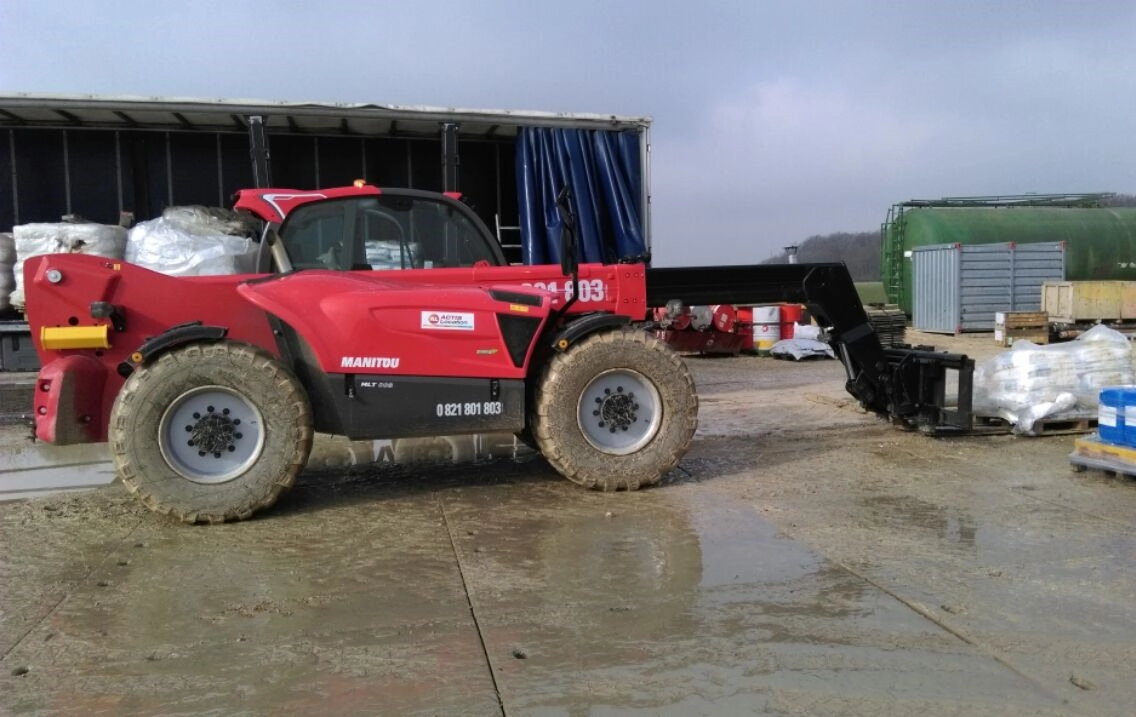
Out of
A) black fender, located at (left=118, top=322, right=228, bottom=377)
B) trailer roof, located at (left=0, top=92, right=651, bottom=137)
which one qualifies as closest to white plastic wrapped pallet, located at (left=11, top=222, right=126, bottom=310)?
trailer roof, located at (left=0, top=92, right=651, bottom=137)

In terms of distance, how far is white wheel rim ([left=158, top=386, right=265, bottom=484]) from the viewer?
528cm

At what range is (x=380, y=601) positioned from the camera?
13.3ft

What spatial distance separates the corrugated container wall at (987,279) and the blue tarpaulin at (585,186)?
15.6 meters

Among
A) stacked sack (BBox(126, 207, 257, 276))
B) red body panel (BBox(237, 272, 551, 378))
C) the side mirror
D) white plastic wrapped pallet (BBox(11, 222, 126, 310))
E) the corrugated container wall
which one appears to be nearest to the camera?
red body panel (BBox(237, 272, 551, 378))

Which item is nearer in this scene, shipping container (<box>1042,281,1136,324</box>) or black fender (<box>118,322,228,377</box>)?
black fender (<box>118,322,228,377</box>)

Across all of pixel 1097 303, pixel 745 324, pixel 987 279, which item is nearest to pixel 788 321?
pixel 745 324

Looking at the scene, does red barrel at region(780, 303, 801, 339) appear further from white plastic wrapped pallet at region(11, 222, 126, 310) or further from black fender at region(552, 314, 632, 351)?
white plastic wrapped pallet at region(11, 222, 126, 310)

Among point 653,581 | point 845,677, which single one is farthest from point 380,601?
point 845,677

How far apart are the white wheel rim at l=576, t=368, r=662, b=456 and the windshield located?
135 cm

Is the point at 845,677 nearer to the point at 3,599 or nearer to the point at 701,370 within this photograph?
the point at 3,599

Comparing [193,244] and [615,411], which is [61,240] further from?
[615,411]

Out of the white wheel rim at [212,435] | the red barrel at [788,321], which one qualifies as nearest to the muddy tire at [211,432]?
the white wheel rim at [212,435]

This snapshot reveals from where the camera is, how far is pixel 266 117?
9180 millimetres

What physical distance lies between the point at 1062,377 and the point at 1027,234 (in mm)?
21291
